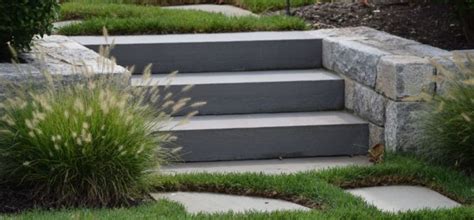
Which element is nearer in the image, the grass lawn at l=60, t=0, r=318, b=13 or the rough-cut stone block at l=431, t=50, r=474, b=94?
the rough-cut stone block at l=431, t=50, r=474, b=94

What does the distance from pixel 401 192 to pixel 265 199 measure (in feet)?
2.78

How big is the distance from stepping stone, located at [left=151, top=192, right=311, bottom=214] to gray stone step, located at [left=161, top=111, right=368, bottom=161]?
35.6 inches

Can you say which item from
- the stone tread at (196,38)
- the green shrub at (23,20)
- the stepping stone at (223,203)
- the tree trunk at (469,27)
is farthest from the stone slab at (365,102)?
the green shrub at (23,20)

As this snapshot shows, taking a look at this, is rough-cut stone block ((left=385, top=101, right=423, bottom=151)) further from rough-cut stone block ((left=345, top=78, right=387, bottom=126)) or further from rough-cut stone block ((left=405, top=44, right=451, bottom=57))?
rough-cut stone block ((left=405, top=44, right=451, bottom=57))

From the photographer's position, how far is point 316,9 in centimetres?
891

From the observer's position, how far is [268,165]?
6469 millimetres

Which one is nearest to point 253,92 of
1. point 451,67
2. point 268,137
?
point 268,137

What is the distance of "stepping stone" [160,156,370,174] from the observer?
627 centimetres

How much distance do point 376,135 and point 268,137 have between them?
2.46 feet

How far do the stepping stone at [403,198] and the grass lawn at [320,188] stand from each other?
68 millimetres

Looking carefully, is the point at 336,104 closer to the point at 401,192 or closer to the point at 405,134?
the point at 405,134

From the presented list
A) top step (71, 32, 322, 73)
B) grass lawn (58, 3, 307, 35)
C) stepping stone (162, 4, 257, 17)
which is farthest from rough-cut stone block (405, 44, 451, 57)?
stepping stone (162, 4, 257, 17)

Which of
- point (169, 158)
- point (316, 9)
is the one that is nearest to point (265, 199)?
point (169, 158)

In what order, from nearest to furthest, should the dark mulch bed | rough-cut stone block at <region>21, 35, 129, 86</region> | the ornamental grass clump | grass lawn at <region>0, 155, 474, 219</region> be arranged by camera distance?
grass lawn at <region>0, 155, 474, 219</region>
the ornamental grass clump
rough-cut stone block at <region>21, 35, 129, 86</region>
the dark mulch bed
